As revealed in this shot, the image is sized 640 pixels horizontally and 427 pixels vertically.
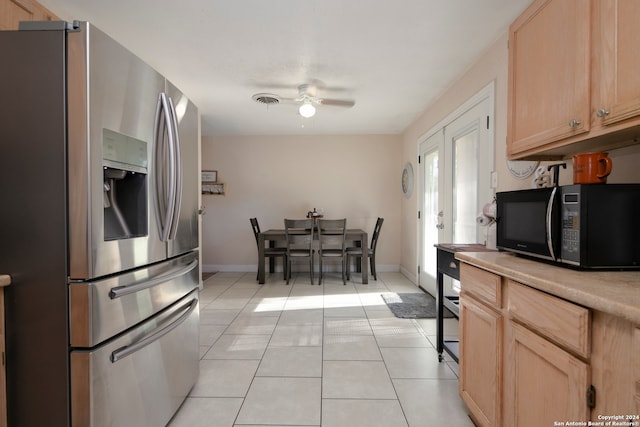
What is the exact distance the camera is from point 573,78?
1226mm

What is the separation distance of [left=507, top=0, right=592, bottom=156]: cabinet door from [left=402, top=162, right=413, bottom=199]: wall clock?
289cm

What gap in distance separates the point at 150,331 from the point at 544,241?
68.4 inches

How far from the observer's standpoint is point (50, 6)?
1.89m

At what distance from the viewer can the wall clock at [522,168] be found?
1.85 m

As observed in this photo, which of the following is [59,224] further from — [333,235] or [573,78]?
[333,235]

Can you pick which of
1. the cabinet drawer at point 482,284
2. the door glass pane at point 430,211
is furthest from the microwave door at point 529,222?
the door glass pane at point 430,211

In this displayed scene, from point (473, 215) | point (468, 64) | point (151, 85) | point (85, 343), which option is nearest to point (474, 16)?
point (468, 64)

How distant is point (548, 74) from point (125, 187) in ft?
6.43

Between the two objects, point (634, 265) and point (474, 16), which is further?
point (474, 16)

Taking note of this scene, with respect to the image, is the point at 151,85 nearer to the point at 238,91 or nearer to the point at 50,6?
the point at 50,6

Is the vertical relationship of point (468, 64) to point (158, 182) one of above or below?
above

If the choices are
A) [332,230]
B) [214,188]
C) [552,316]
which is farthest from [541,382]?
[214,188]

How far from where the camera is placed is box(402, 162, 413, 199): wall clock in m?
4.59

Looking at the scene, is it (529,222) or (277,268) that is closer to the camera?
(529,222)
